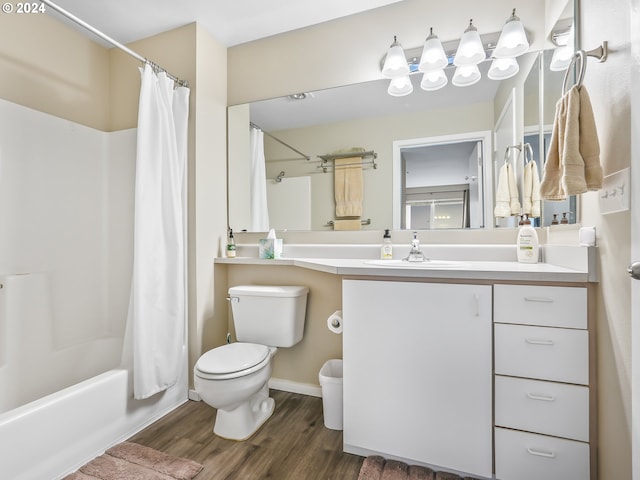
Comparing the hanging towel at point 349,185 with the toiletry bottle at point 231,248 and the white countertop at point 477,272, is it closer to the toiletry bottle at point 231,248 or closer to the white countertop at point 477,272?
the white countertop at point 477,272

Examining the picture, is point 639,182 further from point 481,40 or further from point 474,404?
point 481,40

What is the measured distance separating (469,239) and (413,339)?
0.79 m

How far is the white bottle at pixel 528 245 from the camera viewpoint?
1.58 meters

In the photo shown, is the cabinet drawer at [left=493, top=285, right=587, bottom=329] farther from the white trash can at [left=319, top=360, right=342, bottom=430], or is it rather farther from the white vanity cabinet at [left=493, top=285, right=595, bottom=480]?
the white trash can at [left=319, top=360, right=342, bottom=430]

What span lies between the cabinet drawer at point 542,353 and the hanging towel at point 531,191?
2.35ft

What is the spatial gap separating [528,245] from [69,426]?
2.25 meters

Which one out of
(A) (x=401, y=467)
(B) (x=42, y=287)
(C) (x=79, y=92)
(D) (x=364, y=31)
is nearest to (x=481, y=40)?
(D) (x=364, y=31)

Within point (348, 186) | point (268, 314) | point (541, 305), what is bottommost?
point (268, 314)

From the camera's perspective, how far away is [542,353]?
1208 millimetres

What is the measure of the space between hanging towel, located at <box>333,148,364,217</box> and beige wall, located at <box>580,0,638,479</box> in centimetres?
115

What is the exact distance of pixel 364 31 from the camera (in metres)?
2.03

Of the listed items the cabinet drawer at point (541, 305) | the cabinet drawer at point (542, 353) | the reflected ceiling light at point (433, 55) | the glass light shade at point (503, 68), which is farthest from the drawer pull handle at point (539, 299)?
the reflected ceiling light at point (433, 55)

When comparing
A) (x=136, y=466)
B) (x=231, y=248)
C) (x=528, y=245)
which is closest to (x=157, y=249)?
(x=231, y=248)

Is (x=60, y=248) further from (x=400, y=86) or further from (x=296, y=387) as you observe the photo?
(x=400, y=86)
